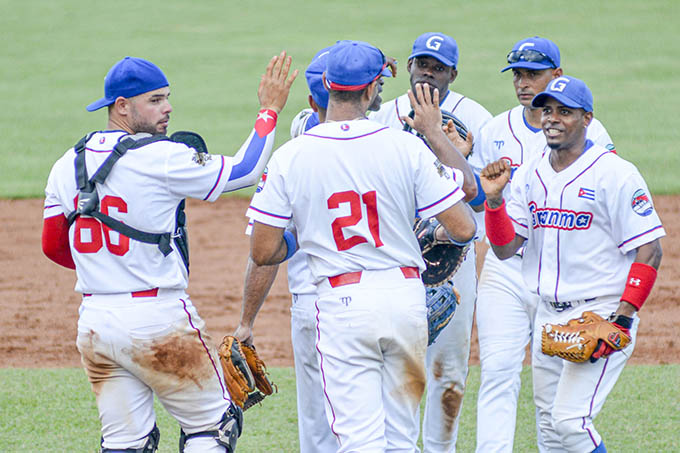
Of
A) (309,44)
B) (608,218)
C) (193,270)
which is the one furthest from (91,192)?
(309,44)

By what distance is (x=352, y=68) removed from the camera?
374cm

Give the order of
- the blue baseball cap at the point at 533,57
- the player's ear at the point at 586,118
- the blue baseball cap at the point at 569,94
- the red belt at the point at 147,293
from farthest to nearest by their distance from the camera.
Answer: the blue baseball cap at the point at 533,57 < the player's ear at the point at 586,118 < the blue baseball cap at the point at 569,94 < the red belt at the point at 147,293

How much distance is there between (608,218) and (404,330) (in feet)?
4.29

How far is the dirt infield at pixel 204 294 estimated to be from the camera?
8.09m

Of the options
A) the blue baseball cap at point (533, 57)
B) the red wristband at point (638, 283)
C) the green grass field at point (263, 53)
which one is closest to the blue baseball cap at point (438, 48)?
the blue baseball cap at point (533, 57)

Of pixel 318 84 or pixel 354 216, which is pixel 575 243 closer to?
pixel 354 216

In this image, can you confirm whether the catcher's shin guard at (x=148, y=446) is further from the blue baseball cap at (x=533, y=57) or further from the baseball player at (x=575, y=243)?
the blue baseball cap at (x=533, y=57)

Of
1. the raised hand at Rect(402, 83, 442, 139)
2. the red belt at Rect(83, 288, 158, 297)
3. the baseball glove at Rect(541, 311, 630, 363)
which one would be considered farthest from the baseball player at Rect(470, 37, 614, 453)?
the red belt at Rect(83, 288, 158, 297)

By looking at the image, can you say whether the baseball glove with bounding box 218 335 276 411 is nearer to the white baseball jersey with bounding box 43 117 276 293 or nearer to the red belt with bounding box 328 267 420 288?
the white baseball jersey with bounding box 43 117 276 293

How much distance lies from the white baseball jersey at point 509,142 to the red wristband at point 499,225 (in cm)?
88

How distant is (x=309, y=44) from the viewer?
2216 centimetres

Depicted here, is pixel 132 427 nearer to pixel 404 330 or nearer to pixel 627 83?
pixel 404 330

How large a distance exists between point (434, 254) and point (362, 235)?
3.91 ft

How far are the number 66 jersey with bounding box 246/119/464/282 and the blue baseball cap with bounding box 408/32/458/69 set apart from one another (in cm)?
154
